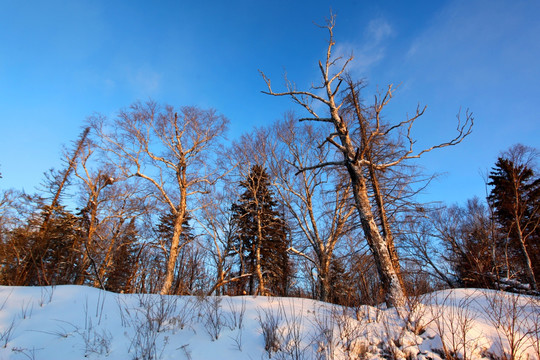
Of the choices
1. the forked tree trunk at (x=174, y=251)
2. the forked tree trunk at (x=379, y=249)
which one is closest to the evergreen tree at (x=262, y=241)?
the forked tree trunk at (x=174, y=251)

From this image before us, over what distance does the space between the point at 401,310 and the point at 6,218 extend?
25.6 metres

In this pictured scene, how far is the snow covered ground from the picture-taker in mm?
2631

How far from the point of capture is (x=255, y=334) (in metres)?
3.08

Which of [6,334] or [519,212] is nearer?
[6,334]

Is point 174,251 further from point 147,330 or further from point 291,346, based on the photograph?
point 291,346

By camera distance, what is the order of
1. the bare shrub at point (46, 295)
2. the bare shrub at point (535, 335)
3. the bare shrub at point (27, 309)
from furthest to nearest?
the bare shrub at point (46, 295), the bare shrub at point (27, 309), the bare shrub at point (535, 335)

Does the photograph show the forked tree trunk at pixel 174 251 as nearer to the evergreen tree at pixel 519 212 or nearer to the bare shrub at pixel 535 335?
the bare shrub at pixel 535 335

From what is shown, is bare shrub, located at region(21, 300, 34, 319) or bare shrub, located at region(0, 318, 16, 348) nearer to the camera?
bare shrub, located at region(0, 318, 16, 348)

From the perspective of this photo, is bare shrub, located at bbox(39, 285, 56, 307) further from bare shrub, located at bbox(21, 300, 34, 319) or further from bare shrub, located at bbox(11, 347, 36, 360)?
bare shrub, located at bbox(11, 347, 36, 360)

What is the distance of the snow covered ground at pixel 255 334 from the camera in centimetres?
263

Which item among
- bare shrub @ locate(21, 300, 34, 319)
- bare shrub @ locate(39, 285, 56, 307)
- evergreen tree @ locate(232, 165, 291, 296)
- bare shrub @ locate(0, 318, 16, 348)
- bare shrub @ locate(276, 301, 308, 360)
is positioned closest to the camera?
bare shrub @ locate(276, 301, 308, 360)

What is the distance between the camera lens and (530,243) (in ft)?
47.7

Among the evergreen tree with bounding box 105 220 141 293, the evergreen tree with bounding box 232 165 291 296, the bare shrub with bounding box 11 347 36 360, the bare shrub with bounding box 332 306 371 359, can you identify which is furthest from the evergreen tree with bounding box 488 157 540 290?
the evergreen tree with bounding box 105 220 141 293

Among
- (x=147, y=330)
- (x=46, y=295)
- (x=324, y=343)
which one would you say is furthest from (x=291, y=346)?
(x=46, y=295)
